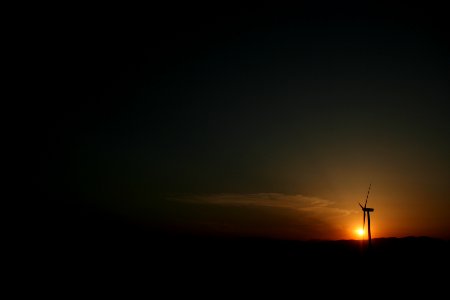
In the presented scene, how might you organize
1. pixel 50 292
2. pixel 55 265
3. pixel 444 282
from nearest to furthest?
pixel 50 292, pixel 444 282, pixel 55 265

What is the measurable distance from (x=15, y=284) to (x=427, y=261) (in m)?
88.8

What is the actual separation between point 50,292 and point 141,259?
3337 cm

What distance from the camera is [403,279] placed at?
→ 5234 cm

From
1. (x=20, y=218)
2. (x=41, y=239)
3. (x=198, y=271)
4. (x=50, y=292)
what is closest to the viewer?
(x=50, y=292)

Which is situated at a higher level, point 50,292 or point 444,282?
point 444,282

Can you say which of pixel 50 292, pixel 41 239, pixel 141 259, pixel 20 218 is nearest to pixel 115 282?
pixel 50 292

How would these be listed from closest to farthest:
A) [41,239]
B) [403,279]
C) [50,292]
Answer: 1. [50,292]
2. [403,279]
3. [41,239]

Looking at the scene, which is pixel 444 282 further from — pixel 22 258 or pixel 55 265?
pixel 22 258

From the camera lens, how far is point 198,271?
204ft

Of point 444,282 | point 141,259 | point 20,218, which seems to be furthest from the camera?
point 20,218

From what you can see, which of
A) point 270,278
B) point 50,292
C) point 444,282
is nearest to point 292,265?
point 270,278

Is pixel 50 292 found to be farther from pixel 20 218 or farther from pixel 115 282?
pixel 20 218

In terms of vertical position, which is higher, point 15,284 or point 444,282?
point 444,282

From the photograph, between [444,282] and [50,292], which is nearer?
[50,292]
